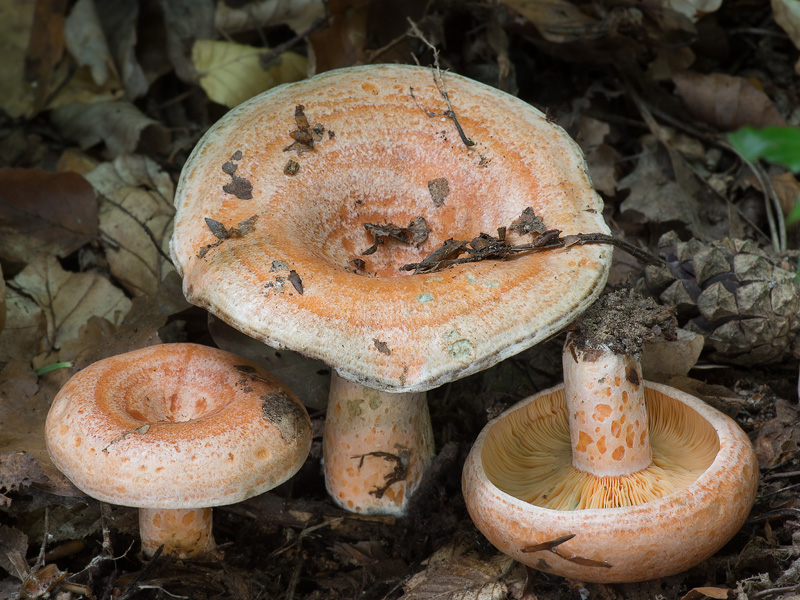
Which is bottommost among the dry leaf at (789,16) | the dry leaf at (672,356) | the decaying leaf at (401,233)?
the dry leaf at (672,356)

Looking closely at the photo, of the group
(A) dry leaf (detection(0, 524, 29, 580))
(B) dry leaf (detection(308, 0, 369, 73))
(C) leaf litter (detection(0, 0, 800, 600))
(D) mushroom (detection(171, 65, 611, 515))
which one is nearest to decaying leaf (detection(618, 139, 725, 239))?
(C) leaf litter (detection(0, 0, 800, 600))

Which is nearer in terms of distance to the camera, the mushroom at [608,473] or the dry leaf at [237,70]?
the mushroom at [608,473]

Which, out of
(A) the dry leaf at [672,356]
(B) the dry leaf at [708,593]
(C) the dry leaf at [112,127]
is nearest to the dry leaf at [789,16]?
(A) the dry leaf at [672,356]

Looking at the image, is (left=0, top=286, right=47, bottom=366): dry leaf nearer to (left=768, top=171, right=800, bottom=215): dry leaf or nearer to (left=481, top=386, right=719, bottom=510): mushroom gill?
(left=481, top=386, right=719, bottom=510): mushroom gill

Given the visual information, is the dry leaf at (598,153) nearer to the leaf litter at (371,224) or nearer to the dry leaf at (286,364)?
the leaf litter at (371,224)

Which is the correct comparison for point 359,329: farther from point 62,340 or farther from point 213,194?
point 62,340

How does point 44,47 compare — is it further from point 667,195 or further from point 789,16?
point 789,16

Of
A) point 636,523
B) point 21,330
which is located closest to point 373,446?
point 636,523

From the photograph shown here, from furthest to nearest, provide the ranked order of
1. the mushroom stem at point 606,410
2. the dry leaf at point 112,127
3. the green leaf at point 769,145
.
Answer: the dry leaf at point 112,127 < the mushroom stem at point 606,410 < the green leaf at point 769,145
